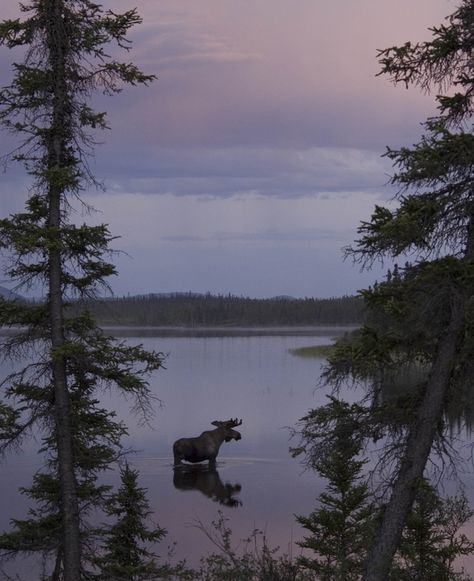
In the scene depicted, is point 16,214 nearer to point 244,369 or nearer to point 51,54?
point 51,54

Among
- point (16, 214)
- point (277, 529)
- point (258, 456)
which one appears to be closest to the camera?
point (16, 214)

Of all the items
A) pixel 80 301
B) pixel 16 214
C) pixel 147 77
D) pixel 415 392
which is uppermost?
pixel 147 77

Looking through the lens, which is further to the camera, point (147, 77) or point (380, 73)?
point (147, 77)

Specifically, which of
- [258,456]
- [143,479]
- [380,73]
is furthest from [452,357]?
[258,456]

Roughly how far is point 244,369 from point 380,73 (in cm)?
6429

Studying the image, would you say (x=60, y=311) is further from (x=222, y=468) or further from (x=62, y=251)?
(x=222, y=468)

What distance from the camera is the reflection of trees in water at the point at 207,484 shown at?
26375 millimetres

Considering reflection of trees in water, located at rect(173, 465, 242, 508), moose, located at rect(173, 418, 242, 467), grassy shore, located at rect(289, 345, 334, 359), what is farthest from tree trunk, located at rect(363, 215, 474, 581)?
grassy shore, located at rect(289, 345, 334, 359)

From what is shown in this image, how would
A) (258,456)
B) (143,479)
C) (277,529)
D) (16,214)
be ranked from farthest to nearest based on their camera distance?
(258,456) < (143,479) < (277,529) < (16,214)

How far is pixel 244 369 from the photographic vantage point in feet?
245

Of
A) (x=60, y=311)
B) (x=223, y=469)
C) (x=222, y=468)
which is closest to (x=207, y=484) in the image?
(x=223, y=469)

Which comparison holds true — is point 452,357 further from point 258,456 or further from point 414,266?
point 258,456

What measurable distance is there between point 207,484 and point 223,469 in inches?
108

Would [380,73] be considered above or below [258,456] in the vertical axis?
above
